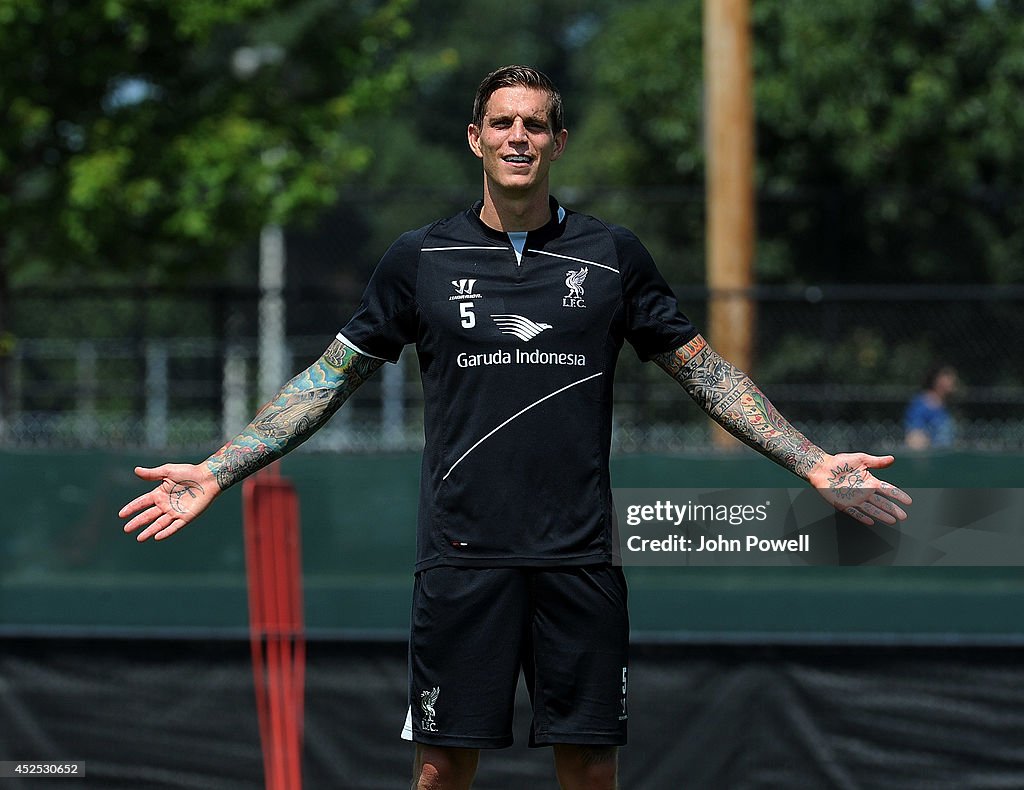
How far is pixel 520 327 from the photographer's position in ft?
12.2

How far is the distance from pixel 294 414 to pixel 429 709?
2.53 feet

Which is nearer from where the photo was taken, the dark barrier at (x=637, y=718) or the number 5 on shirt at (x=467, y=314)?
Answer: the number 5 on shirt at (x=467, y=314)

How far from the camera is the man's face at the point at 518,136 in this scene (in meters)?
3.66

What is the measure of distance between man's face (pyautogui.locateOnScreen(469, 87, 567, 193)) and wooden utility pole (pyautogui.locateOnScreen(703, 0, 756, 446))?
8.66m

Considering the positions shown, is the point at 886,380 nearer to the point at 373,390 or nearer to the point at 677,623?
the point at 373,390

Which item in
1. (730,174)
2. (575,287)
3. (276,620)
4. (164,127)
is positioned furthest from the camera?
(164,127)

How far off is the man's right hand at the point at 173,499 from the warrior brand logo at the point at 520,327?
2.52 ft

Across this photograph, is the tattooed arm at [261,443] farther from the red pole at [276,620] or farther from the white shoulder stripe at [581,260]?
the red pole at [276,620]

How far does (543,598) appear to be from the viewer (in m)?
3.71

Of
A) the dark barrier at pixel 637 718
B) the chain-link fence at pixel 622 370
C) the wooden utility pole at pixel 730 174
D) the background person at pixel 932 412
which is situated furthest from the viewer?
the chain-link fence at pixel 622 370

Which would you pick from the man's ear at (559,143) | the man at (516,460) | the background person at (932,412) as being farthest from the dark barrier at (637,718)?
the background person at (932,412)

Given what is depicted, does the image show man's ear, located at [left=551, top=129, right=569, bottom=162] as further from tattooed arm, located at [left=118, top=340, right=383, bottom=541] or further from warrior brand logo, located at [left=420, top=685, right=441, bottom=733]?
warrior brand logo, located at [left=420, top=685, right=441, bottom=733]

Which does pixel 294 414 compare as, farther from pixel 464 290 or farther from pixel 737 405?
pixel 737 405
